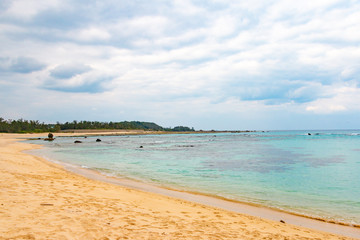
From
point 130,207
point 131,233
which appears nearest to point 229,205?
point 130,207

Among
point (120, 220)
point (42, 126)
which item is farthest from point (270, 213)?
point (42, 126)

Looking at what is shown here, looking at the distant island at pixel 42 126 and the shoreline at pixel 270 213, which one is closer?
the shoreline at pixel 270 213

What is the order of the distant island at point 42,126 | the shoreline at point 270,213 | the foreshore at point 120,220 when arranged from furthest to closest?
the distant island at point 42,126 → the shoreline at point 270,213 → the foreshore at point 120,220

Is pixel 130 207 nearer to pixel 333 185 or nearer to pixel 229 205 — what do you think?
pixel 229 205

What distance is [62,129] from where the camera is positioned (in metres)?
172

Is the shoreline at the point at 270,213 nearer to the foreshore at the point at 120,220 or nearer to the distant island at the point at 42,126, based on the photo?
the foreshore at the point at 120,220

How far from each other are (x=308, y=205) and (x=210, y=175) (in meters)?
8.55

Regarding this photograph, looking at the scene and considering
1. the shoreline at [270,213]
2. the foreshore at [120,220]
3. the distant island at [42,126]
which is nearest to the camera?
the foreshore at [120,220]

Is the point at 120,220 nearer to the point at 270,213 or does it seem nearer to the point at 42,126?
the point at 270,213

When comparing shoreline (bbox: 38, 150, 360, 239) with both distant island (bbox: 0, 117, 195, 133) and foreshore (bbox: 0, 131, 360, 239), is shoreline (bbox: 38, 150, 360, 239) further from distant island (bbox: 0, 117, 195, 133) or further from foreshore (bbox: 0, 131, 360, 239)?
distant island (bbox: 0, 117, 195, 133)

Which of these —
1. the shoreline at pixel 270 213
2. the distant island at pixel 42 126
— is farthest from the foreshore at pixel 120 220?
the distant island at pixel 42 126

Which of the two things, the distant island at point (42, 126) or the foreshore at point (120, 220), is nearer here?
the foreshore at point (120, 220)

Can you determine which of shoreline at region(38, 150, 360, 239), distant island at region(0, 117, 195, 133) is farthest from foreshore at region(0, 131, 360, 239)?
distant island at region(0, 117, 195, 133)

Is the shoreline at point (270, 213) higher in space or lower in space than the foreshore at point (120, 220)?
lower
